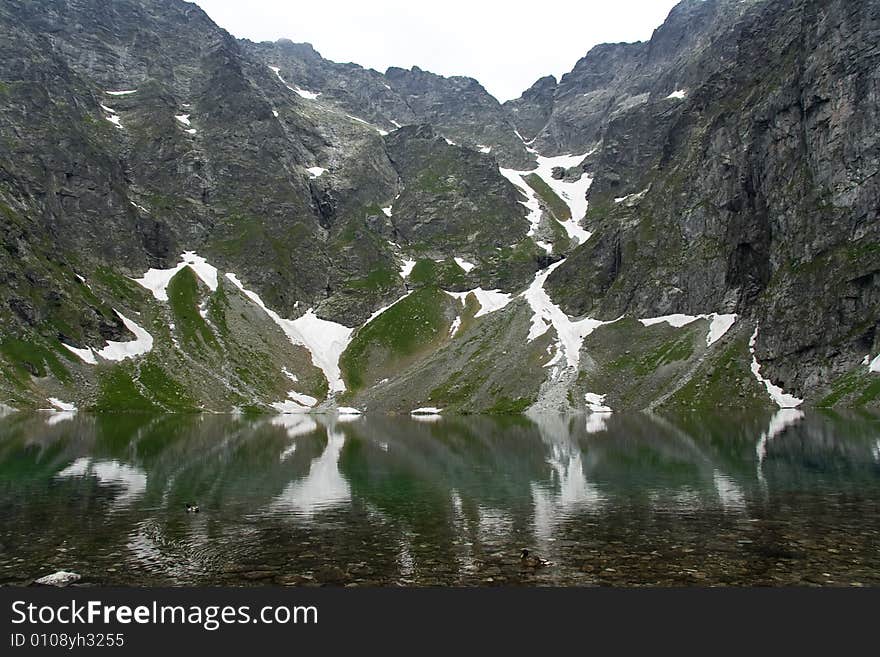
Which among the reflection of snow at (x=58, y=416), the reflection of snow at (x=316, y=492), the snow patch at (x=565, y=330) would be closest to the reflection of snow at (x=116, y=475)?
the reflection of snow at (x=316, y=492)

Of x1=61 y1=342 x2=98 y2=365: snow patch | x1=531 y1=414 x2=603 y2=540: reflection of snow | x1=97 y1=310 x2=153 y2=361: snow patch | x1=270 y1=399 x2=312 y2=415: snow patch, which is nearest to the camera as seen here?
x1=531 y1=414 x2=603 y2=540: reflection of snow

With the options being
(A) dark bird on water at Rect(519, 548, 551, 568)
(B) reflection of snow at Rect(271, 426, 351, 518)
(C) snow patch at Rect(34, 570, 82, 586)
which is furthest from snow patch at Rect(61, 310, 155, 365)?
(A) dark bird on water at Rect(519, 548, 551, 568)

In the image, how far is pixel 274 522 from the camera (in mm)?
30547

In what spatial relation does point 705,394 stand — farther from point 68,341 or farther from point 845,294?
point 68,341

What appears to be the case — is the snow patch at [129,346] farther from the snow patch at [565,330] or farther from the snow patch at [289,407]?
the snow patch at [565,330]

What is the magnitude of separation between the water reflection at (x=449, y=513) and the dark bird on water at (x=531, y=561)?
38cm

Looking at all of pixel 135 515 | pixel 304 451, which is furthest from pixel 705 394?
pixel 135 515

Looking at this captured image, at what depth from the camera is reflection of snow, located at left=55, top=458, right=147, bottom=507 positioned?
3856 cm

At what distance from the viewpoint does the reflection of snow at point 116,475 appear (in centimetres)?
3856

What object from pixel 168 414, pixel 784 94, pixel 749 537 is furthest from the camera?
pixel 784 94

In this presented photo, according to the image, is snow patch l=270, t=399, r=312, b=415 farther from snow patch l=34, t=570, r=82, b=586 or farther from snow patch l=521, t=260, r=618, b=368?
snow patch l=34, t=570, r=82, b=586

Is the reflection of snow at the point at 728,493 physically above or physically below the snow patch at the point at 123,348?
below

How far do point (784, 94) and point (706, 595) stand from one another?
7557 inches

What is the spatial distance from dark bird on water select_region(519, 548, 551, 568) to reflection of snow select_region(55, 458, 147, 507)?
81.3 feet
